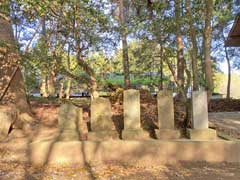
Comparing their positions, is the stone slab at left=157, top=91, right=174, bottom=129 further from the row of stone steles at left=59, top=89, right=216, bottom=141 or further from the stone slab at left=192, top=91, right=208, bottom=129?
the stone slab at left=192, top=91, right=208, bottom=129

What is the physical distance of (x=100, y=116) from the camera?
24.7 ft

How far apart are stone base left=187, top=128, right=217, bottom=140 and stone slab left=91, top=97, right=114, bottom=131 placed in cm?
180

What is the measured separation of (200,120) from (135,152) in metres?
1.65

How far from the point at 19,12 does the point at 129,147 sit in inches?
157

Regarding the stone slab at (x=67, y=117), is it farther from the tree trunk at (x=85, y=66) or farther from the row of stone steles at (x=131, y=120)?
the tree trunk at (x=85, y=66)

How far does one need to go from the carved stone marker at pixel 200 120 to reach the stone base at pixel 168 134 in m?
0.28

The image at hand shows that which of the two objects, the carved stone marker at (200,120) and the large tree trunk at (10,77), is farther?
the large tree trunk at (10,77)

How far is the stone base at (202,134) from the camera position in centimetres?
724

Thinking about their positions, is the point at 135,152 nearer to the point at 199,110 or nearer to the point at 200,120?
the point at 200,120

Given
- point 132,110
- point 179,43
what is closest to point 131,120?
point 132,110

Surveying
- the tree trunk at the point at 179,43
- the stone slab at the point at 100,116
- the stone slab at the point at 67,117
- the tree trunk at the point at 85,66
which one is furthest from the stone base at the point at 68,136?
the tree trunk at the point at 179,43

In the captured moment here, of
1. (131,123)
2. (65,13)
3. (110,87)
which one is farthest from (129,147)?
(110,87)

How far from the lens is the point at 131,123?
296 inches

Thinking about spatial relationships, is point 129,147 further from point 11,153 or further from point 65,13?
point 65,13
